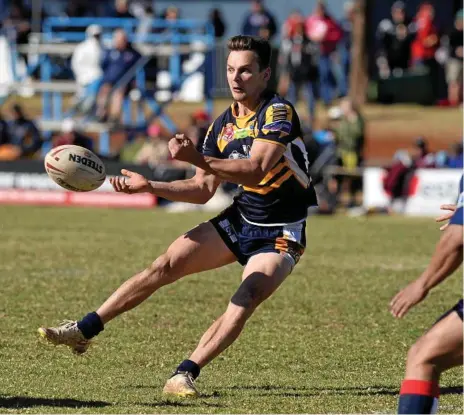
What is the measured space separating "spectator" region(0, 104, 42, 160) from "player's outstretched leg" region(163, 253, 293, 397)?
52.9 feet

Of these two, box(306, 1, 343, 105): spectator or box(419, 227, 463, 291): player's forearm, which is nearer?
box(419, 227, 463, 291): player's forearm

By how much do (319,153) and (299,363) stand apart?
41.2 ft

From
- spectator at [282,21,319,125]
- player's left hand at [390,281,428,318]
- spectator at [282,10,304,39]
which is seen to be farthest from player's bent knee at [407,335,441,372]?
spectator at [282,10,304,39]

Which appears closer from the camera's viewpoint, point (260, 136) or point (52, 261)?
point (260, 136)

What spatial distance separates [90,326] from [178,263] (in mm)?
652

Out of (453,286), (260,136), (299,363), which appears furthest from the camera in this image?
(453,286)

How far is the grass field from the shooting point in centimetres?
659

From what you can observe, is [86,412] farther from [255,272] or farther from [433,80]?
[433,80]

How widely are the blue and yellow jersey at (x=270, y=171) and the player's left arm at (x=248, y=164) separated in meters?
0.21

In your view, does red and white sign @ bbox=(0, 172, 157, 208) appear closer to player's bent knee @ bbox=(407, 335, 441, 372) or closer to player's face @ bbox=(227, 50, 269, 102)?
player's face @ bbox=(227, 50, 269, 102)

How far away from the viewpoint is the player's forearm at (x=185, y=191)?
696 cm

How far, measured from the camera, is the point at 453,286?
36.9 ft

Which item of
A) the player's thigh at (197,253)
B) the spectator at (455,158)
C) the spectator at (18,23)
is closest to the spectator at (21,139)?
the spectator at (18,23)

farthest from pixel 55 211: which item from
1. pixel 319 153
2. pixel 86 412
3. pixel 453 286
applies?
pixel 86 412
